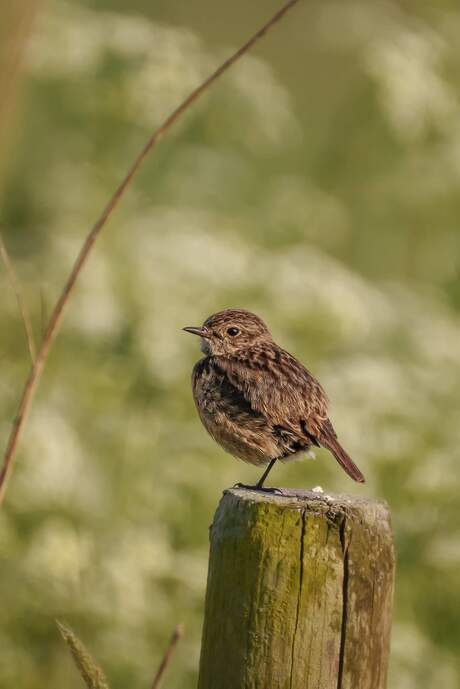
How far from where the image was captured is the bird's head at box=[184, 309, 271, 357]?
18.8 feet

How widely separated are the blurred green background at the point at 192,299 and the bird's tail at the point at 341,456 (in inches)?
72.8

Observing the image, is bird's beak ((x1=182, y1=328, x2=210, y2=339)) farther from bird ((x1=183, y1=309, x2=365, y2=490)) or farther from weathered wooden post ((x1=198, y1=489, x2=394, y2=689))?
weathered wooden post ((x1=198, y1=489, x2=394, y2=689))

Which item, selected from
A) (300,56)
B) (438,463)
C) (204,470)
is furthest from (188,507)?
(300,56)

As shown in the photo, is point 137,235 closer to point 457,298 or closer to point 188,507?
point 188,507

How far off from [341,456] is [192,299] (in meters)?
3.26

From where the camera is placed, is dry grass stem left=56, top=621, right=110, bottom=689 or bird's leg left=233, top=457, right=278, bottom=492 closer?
dry grass stem left=56, top=621, right=110, bottom=689

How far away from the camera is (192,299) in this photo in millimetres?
7875

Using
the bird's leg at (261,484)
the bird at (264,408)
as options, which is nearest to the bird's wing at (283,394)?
the bird at (264,408)

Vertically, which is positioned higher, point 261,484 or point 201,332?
point 201,332

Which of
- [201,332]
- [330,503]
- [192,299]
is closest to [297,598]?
[330,503]

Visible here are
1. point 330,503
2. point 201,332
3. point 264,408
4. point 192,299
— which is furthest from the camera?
point 192,299

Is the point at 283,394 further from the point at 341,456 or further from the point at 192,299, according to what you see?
the point at 192,299

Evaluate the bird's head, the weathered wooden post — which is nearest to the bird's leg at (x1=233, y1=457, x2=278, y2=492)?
the weathered wooden post

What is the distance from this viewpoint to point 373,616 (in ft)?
11.0
